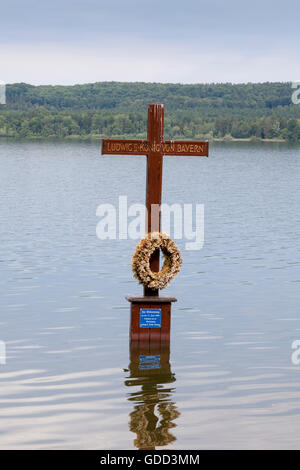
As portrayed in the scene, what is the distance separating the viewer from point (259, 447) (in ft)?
33.4

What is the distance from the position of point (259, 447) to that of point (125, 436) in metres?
1.63

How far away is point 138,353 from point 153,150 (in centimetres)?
335

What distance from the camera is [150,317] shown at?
13.9 metres

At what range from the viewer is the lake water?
10820 millimetres

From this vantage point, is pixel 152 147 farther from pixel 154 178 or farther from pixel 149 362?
pixel 149 362

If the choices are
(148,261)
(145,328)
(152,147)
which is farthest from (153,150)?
(145,328)

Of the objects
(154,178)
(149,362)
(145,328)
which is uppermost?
(154,178)

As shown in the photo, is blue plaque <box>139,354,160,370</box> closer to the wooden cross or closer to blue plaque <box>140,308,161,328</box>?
blue plaque <box>140,308,161,328</box>

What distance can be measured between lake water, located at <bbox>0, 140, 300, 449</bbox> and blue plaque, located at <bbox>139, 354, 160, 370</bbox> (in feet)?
0.26

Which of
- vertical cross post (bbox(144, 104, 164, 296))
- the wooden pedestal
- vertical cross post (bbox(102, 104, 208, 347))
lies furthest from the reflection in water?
vertical cross post (bbox(144, 104, 164, 296))

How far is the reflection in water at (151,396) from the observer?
1062 cm

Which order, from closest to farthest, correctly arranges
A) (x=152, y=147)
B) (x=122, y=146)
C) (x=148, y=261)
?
(x=148, y=261) < (x=122, y=146) < (x=152, y=147)

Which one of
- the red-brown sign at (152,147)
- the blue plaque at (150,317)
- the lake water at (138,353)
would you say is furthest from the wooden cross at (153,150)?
the lake water at (138,353)
